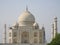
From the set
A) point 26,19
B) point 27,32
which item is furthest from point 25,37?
point 26,19

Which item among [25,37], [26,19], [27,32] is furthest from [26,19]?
[25,37]

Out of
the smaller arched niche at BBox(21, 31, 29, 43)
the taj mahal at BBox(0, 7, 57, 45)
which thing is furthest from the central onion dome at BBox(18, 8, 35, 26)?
the smaller arched niche at BBox(21, 31, 29, 43)

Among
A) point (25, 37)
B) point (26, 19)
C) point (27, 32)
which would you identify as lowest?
point (25, 37)

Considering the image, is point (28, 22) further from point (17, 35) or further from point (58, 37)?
point (58, 37)

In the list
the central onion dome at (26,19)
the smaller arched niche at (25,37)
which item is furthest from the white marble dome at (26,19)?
the smaller arched niche at (25,37)

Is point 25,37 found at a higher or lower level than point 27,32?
lower

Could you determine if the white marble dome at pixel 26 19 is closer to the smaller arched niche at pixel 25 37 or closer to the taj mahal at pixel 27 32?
the taj mahal at pixel 27 32

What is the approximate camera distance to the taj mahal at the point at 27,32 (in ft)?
195

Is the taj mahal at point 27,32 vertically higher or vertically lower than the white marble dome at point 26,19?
lower

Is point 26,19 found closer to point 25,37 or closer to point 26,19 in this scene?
point 26,19

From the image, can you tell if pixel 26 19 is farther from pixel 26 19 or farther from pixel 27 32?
pixel 27 32

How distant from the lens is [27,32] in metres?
59.9

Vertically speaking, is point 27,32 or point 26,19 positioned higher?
point 26,19

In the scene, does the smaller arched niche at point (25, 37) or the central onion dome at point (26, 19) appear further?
the central onion dome at point (26, 19)
